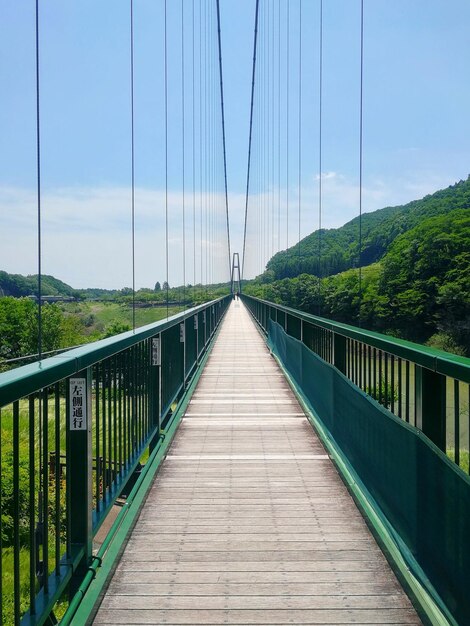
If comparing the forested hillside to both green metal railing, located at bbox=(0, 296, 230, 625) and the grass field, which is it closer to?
the grass field

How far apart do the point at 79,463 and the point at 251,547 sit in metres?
0.93

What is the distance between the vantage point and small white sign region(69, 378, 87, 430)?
2070 mm

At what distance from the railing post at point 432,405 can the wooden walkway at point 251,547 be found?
1.99 feet

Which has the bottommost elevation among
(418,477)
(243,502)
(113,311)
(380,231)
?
(243,502)

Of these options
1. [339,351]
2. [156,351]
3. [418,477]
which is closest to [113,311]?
[156,351]

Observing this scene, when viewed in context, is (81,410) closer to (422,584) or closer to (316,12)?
(422,584)

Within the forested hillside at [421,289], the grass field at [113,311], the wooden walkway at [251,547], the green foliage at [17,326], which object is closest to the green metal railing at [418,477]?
the wooden walkway at [251,547]

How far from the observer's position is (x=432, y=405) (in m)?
2.16

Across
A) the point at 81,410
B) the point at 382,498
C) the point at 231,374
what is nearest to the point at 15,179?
the point at 81,410

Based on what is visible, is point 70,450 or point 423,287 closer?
point 70,450

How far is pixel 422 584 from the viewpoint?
2.05 metres

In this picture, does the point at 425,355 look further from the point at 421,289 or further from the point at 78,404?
the point at 421,289

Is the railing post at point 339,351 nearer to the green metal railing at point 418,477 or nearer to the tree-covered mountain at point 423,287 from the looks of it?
the green metal railing at point 418,477

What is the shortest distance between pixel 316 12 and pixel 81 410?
11122mm
